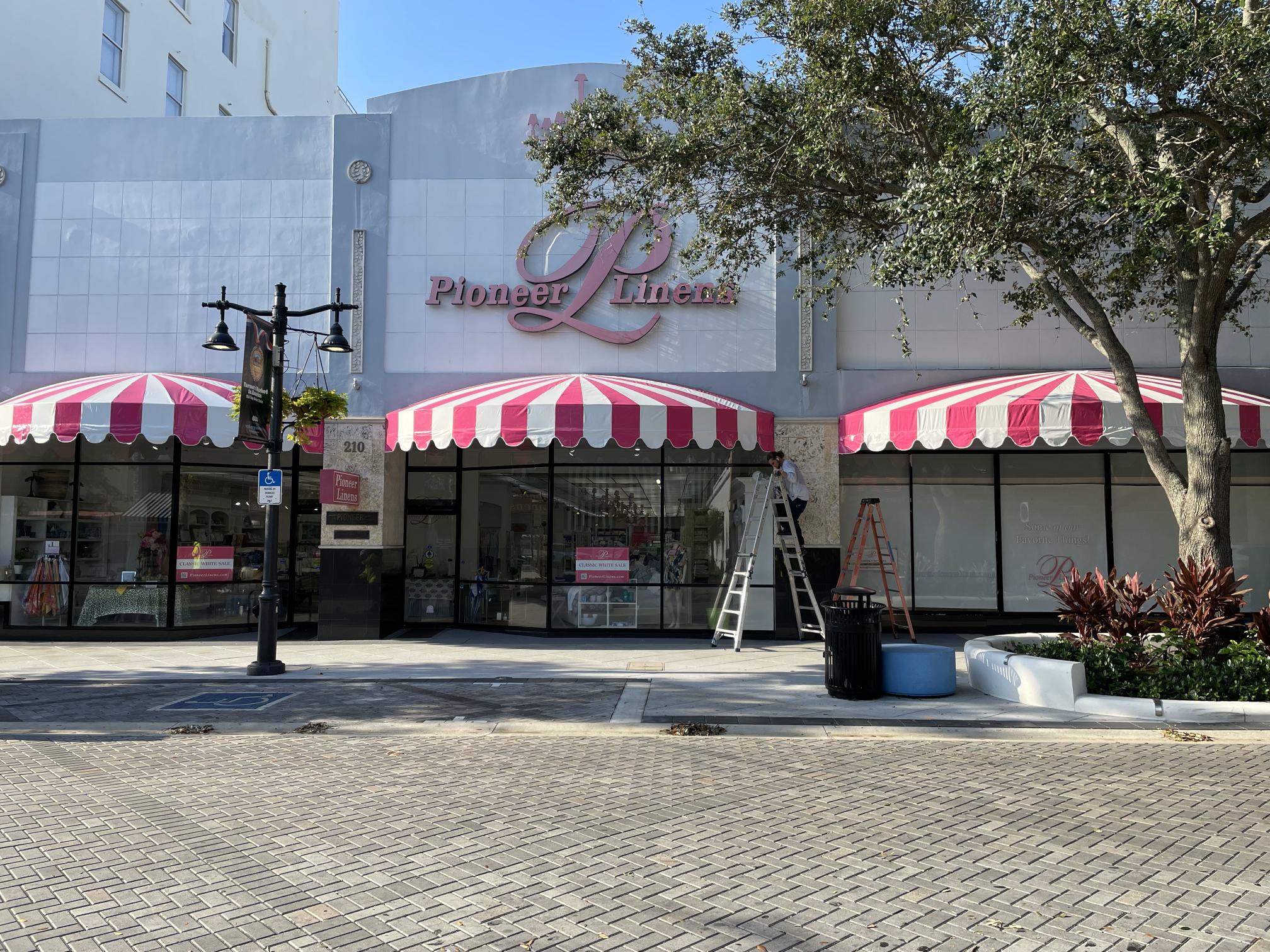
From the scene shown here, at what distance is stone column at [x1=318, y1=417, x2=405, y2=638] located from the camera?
51.4 ft

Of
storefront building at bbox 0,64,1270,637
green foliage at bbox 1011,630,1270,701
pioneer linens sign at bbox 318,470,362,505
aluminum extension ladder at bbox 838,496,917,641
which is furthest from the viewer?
storefront building at bbox 0,64,1270,637

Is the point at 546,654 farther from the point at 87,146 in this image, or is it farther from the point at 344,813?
the point at 87,146

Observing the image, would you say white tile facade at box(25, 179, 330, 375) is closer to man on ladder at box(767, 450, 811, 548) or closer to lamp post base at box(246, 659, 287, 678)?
lamp post base at box(246, 659, 287, 678)

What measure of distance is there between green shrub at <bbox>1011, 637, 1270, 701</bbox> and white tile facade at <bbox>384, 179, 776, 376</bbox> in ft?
25.4

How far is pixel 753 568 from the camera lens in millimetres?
15633

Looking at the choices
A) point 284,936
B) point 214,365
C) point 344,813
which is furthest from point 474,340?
point 284,936

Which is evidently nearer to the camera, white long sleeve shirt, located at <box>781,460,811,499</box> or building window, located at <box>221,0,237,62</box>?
white long sleeve shirt, located at <box>781,460,811,499</box>

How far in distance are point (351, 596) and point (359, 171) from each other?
A: 752 centimetres

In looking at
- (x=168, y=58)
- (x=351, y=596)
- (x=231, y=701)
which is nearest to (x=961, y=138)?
(x=231, y=701)

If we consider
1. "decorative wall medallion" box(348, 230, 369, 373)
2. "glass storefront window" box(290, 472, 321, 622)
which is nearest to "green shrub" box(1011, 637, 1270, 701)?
"decorative wall medallion" box(348, 230, 369, 373)

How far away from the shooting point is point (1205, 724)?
29.6ft

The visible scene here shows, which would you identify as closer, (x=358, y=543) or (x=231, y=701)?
(x=231, y=701)

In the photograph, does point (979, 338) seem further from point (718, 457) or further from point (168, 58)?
point (168, 58)

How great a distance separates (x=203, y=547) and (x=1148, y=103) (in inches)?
623
